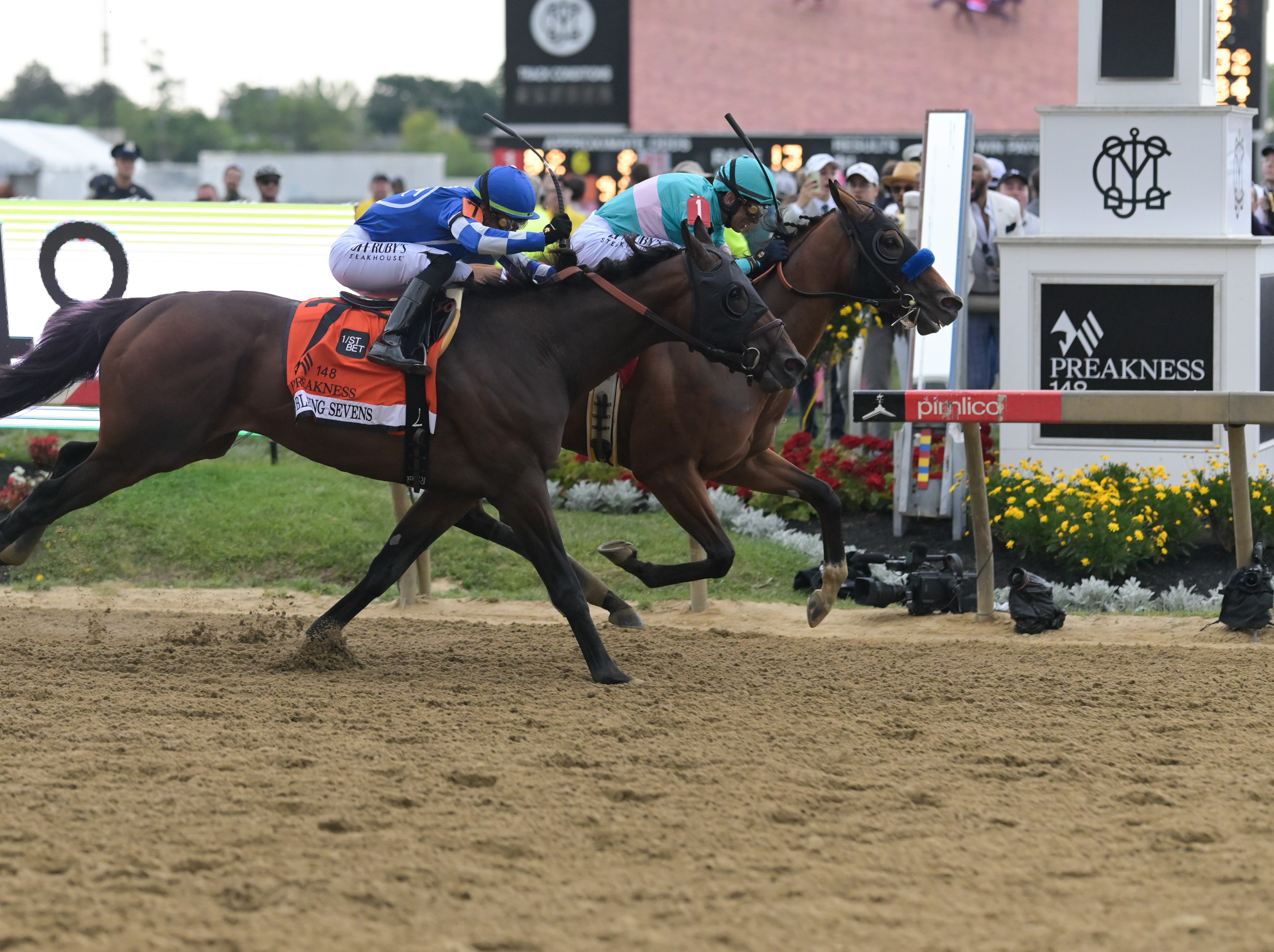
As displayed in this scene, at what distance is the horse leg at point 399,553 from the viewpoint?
5.83 metres

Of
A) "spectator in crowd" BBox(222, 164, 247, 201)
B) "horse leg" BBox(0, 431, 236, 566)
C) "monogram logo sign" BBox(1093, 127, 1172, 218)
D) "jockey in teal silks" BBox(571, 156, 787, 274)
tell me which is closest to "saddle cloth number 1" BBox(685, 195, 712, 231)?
"jockey in teal silks" BBox(571, 156, 787, 274)

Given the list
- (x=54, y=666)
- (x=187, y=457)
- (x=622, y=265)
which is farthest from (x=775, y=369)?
(x=54, y=666)

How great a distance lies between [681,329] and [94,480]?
88.7 inches

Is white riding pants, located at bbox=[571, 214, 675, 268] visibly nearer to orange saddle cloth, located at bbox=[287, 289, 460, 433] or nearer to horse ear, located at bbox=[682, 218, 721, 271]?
horse ear, located at bbox=[682, 218, 721, 271]

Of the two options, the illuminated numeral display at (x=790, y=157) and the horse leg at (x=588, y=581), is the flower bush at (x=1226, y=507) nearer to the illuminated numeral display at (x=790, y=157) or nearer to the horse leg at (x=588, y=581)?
the horse leg at (x=588, y=581)

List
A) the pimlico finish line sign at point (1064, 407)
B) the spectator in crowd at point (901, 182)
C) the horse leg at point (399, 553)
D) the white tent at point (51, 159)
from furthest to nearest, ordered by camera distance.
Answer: the white tent at point (51, 159)
the spectator in crowd at point (901, 182)
the pimlico finish line sign at point (1064, 407)
the horse leg at point (399, 553)

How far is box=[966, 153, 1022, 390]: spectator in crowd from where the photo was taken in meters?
9.88

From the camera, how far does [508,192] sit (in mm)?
5484

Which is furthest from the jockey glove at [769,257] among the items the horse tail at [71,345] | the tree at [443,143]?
the tree at [443,143]

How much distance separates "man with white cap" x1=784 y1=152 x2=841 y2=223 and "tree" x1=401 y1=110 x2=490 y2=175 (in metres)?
68.2

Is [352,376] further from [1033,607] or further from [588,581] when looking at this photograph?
[1033,607]

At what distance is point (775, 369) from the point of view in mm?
5516

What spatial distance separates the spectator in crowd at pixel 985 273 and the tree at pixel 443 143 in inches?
2729

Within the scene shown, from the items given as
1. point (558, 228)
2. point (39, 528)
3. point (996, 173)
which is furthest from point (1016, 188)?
point (39, 528)
